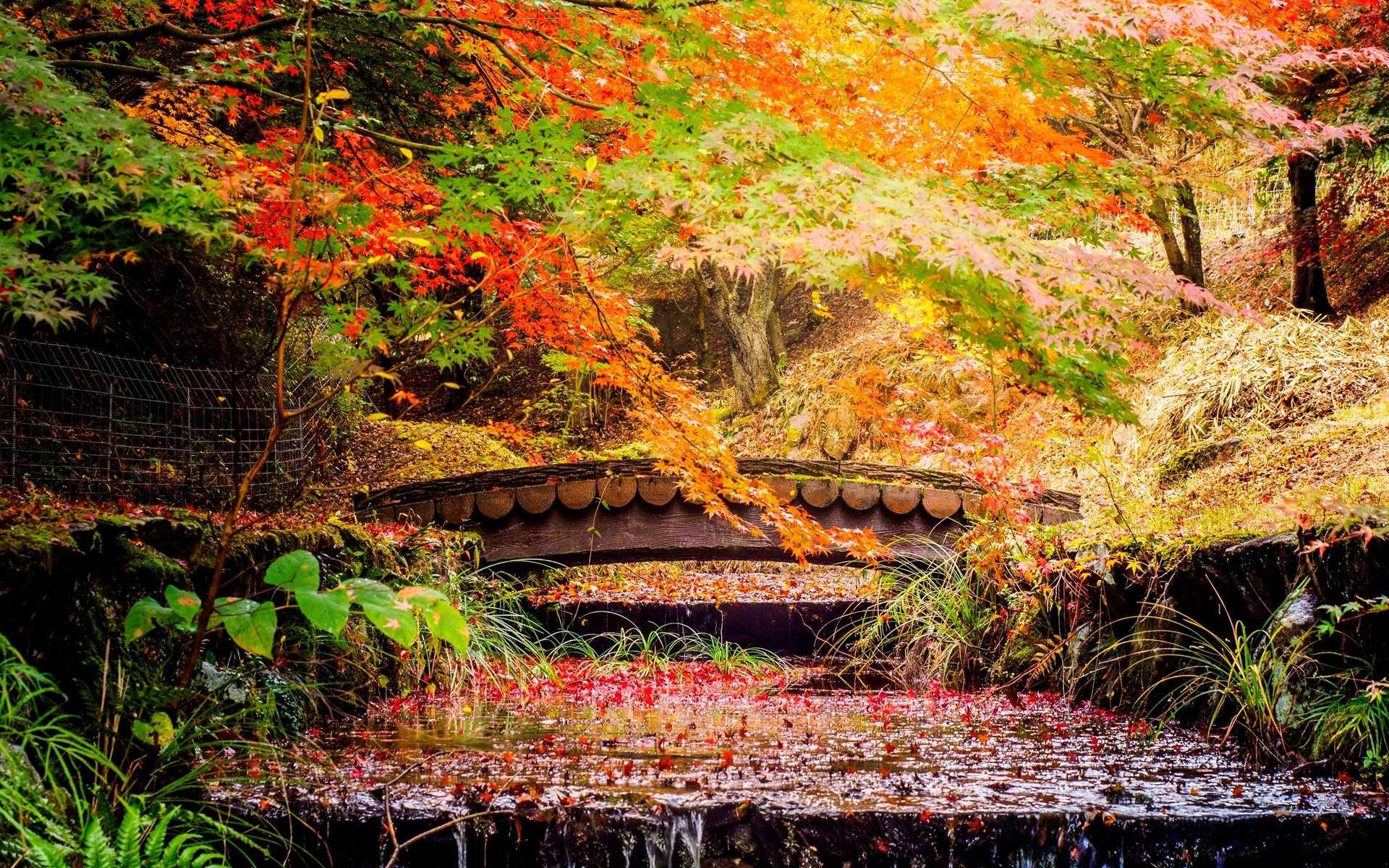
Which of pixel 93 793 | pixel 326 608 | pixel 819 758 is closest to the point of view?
pixel 326 608

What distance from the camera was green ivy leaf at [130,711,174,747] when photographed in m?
2.85

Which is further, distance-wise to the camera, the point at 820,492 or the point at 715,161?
the point at 820,492

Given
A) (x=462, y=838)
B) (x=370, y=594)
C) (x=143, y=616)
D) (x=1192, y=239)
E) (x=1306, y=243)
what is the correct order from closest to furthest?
(x=370, y=594), (x=143, y=616), (x=462, y=838), (x=1306, y=243), (x=1192, y=239)

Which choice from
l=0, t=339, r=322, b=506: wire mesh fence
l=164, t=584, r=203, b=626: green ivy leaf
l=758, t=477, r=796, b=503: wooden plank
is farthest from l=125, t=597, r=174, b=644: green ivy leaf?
l=758, t=477, r=796, b=503: wooden plank

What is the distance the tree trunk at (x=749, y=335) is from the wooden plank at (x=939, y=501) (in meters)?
7.80

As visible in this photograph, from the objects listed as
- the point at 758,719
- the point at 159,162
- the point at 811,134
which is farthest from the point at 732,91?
the point at 758,719

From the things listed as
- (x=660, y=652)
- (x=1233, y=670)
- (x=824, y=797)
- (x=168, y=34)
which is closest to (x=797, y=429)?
(x=660, y=652)

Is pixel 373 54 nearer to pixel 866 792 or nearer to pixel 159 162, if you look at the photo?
pixel 159 162

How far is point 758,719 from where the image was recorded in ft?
17.6

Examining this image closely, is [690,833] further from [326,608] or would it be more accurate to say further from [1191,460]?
[1191,460]

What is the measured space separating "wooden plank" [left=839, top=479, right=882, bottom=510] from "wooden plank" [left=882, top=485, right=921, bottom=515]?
71mm

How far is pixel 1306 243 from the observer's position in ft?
30.6

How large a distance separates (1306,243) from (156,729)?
10246 millimetres

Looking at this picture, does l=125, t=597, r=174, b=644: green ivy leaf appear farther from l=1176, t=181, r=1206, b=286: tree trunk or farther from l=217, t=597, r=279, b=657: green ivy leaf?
l=1176, t=181, r=1206, b=286: tree trunk
